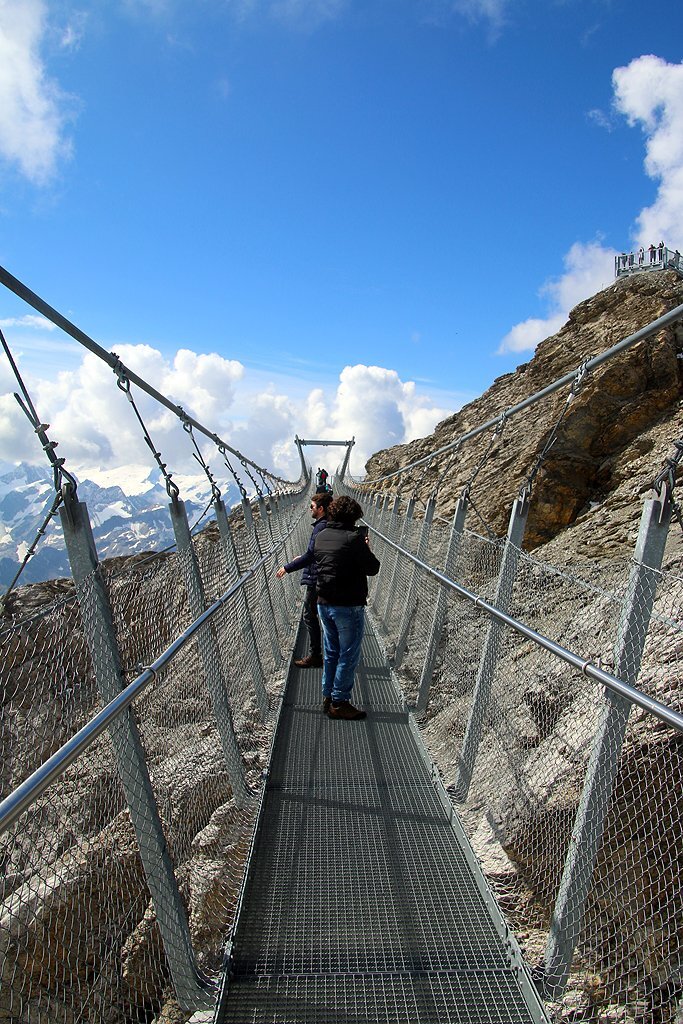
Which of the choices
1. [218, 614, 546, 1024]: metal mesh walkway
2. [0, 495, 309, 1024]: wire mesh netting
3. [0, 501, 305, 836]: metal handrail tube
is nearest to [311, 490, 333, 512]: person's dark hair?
[0, 495, 309, 1024]: wire mesh netting

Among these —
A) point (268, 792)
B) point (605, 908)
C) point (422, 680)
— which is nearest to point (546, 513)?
point (422, 680)

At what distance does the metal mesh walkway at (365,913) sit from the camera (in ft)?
6.89

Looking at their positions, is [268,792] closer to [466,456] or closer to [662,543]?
[662,543]

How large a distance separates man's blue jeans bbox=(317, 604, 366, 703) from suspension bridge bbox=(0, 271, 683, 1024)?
0.33m

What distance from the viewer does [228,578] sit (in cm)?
394

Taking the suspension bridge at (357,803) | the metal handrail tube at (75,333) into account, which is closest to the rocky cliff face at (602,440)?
the suspension bridge at (357,803)

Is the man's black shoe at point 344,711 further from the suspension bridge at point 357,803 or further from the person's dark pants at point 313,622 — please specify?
the person's dark pants at point 313,622

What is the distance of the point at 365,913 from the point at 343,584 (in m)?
1.99

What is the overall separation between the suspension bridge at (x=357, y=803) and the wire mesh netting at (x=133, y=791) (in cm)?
2

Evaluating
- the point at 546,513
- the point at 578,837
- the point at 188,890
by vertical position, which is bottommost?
the point at 188,890

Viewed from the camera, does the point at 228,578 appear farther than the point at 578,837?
Yes

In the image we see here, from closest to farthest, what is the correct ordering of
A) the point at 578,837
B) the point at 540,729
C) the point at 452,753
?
1. the point at 578,837
2. the point at 540,729
3. the point at 452,753

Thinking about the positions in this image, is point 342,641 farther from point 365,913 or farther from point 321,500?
point 365,913

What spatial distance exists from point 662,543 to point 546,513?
7.06m
